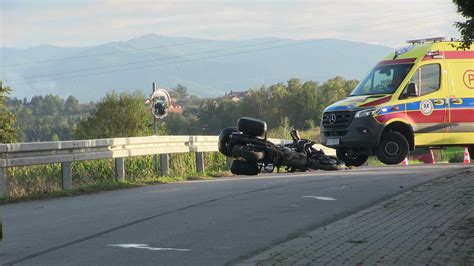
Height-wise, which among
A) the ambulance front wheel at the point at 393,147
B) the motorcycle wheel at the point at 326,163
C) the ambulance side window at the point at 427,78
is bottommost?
the motorcycle wheel at the point at 326,163

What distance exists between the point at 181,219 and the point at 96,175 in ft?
29.4

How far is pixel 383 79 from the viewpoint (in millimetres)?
18453

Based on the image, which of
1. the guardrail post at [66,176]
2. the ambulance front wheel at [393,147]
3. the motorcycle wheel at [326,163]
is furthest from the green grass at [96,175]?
the ambulance front wheel at [393,147]

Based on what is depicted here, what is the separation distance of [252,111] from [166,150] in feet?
239

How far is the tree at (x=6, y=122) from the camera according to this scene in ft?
209

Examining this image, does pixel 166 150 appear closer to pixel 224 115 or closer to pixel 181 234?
pixel 181 234

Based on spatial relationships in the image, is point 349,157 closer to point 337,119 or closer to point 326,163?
point 337,119

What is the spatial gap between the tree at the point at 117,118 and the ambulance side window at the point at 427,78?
55403 mm

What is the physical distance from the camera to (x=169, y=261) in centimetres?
884

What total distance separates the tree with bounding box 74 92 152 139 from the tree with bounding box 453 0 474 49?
6028 centimetres

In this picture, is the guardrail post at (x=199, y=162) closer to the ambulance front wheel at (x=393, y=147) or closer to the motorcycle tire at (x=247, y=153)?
the ambulance front wheel at (x=393, y=147)

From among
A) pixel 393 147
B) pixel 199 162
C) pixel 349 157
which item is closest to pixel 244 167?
pixel 393 147

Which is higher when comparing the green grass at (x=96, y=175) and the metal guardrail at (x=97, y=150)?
the metal guardrail at (x=97, y=150)

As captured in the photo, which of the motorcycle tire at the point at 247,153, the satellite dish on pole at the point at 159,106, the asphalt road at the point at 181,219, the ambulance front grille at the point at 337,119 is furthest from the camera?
the satellite dish on pole at the point at 159,106
